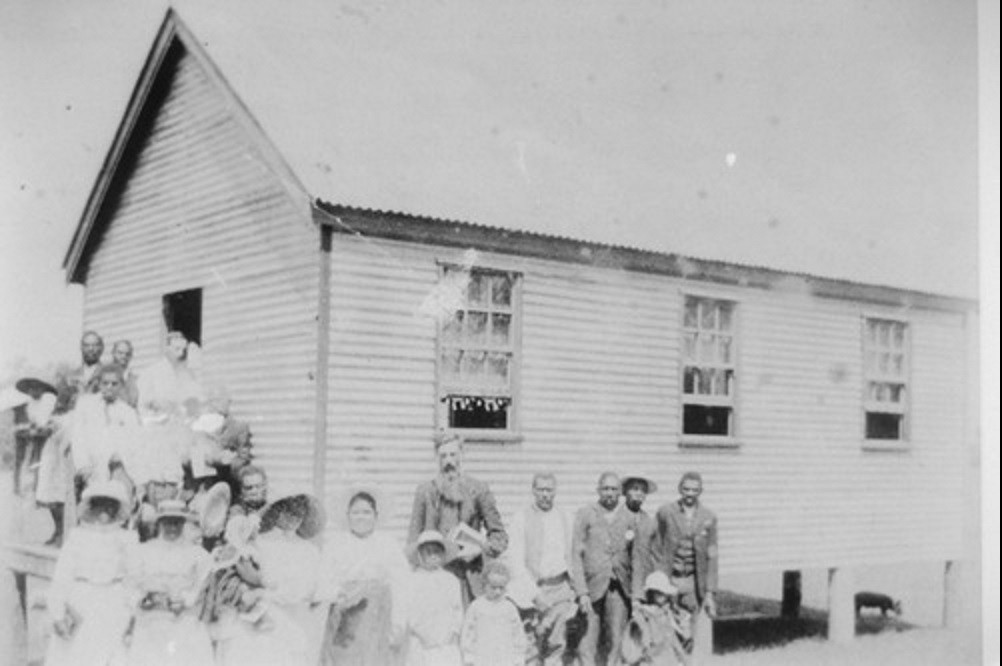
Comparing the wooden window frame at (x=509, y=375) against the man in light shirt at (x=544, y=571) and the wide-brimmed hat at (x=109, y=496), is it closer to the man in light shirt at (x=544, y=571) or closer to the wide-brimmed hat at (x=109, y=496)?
the man in light shirt at (x=544, y=571)

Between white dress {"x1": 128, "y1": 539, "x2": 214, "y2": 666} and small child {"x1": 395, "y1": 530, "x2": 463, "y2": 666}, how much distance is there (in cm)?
109

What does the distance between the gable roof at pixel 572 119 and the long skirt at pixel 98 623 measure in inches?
106

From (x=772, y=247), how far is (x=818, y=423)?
5.07ft

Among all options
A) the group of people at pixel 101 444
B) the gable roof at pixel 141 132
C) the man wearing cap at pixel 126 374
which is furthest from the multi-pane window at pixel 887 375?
the man wearing cap at pixel 126 374

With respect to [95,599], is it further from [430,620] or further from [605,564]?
[605,564]

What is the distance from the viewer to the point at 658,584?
6.74m

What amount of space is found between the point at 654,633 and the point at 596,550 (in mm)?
642

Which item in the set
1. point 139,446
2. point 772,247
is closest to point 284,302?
point 139,446

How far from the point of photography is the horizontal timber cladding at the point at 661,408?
6.94m

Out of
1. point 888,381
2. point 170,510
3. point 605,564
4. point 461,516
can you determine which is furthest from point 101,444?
point 888,381

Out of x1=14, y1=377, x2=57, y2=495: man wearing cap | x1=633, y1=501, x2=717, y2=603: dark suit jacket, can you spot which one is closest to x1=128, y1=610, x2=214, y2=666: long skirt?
x1=14, y1=377, x2=57, y2=495: man wearing cap

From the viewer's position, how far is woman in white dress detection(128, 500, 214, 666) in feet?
18.2

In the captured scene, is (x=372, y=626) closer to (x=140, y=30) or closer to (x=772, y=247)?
(x=140, y=30)

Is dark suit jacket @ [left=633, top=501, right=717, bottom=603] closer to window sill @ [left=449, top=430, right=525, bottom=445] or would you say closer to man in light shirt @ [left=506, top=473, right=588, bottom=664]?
man in light shirt @ [left=506, top=473, right=588, bottom=664]
